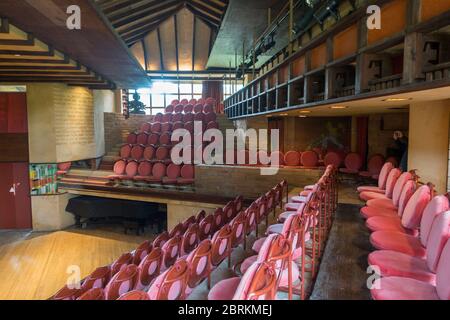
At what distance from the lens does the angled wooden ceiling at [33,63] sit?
458 centimetres

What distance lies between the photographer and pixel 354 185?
268 inches

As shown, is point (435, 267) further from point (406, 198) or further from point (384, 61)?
point (384, 61)

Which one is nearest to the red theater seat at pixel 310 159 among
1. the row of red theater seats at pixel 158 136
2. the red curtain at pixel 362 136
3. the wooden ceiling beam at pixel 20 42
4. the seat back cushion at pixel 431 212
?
the red curtain at pixel 362 136

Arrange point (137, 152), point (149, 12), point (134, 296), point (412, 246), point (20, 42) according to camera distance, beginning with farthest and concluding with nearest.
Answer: point (149, 12) < point (137, 152) < point (20, 42) < point (412, 246) < point (134, 296)

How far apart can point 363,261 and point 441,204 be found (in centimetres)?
93

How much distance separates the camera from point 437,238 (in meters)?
1.90

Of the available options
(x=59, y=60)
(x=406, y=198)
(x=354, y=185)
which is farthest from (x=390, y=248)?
(x=59, y=60)

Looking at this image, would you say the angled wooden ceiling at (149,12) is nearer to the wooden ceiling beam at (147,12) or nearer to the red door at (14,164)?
the wooden ceiling beam at (147,12)

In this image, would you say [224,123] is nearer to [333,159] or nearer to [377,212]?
[333,159]

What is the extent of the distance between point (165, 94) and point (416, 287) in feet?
63.9

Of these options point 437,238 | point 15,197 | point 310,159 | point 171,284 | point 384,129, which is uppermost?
point 384,129

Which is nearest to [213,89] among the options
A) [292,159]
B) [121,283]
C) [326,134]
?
[326,134]

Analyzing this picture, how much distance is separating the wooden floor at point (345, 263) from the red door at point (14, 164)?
8.05m

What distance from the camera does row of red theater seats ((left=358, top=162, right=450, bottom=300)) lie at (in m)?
1.77
